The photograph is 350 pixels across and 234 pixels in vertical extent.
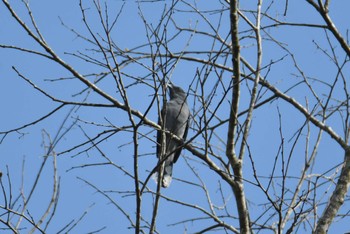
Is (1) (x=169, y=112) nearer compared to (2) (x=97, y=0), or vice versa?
(2) (x=97, y=0)

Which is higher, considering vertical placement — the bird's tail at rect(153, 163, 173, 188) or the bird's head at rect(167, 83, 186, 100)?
the bird's head at rect(167, 83, 186, 100)

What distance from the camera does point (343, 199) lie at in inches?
167

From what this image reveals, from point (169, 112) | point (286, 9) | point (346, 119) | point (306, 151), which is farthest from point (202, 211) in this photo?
point (169, 112)

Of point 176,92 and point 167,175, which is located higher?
point 176,92

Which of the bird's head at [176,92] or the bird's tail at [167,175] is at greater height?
the bird's head at [176,92]

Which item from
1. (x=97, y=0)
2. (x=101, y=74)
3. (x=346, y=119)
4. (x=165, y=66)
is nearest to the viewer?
(x=165, y=66)

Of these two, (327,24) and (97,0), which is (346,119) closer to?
(327,24)

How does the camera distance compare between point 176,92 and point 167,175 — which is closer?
point 167,175

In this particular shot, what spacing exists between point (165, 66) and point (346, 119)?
150 cm

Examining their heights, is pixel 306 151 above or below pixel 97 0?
below

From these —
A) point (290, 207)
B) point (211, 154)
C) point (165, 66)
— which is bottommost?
point (290, 207)

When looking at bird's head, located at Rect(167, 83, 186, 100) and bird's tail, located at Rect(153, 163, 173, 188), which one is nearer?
bird's tail, located at Rect(153, 163, 173, 188)

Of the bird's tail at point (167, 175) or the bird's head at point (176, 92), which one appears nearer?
the bird's tail at point (167, 175)

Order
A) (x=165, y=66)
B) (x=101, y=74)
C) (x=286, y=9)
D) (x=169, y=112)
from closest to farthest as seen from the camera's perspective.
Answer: (x=165, y=66)
(x=101, y=74)
(x=286, y=9)
(x=169, y=112)
